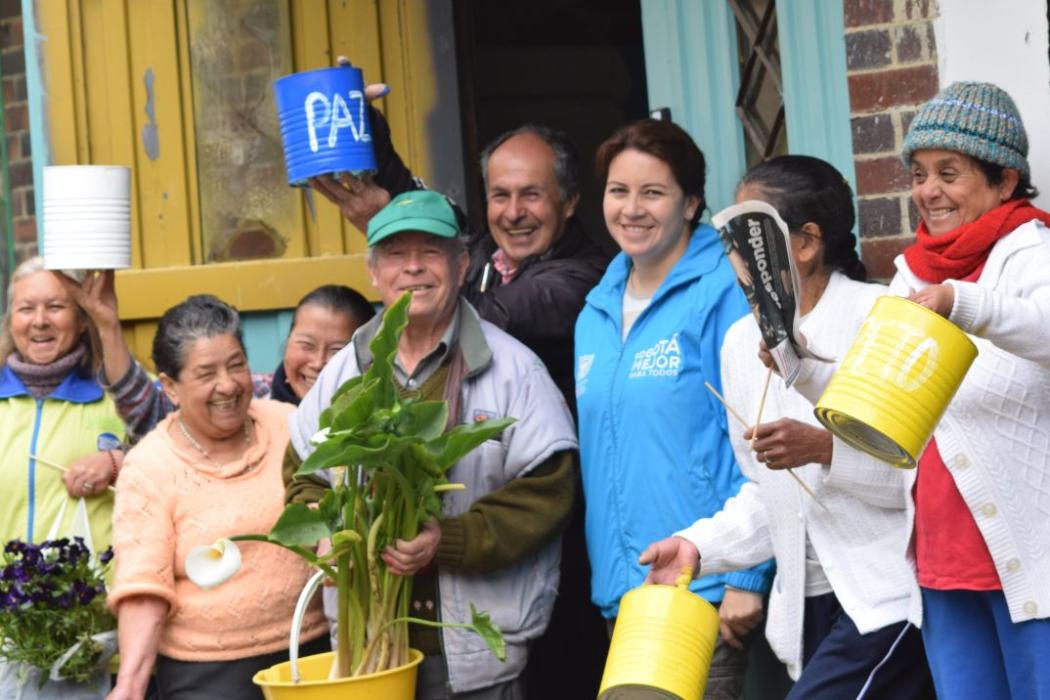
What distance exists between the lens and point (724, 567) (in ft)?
11.2

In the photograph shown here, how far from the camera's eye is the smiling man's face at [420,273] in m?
3.81

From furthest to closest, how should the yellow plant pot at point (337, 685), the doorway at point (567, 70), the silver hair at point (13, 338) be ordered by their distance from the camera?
the doorway at point (567, 70)
the silver hair at point (13, 338)
the yellow plant pot at point (337, 685)

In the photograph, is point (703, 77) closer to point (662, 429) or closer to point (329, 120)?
point (329, 120)

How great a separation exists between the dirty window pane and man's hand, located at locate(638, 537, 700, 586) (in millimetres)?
2096

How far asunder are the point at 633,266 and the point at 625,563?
0.67 metres

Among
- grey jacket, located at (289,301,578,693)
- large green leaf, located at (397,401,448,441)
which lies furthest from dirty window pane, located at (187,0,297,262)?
large green leaf, located at (397,401,448,441)

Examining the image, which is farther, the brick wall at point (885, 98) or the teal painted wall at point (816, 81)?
the teal painted wall at point (816, 81)

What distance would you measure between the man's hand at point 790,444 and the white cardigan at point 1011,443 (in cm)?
24

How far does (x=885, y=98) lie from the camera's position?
12.9 ft

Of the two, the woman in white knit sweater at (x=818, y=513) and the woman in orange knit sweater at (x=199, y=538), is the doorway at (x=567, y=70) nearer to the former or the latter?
the woman in orange knit sweater at (x=199, y=538)

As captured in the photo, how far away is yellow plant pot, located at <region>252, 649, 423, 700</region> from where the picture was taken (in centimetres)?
334

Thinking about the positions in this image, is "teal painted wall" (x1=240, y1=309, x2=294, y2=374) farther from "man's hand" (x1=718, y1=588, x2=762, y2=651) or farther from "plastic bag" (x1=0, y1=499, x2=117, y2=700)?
"man's hand" (x1=718, y1=588, x2=762, y2=651)

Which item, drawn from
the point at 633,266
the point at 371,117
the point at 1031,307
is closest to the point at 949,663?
the point at 1031,307

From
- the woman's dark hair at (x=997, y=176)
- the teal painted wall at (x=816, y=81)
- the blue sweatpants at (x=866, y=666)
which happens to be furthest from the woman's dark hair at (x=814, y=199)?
the blue sweatpants at (x=866, y=666)
